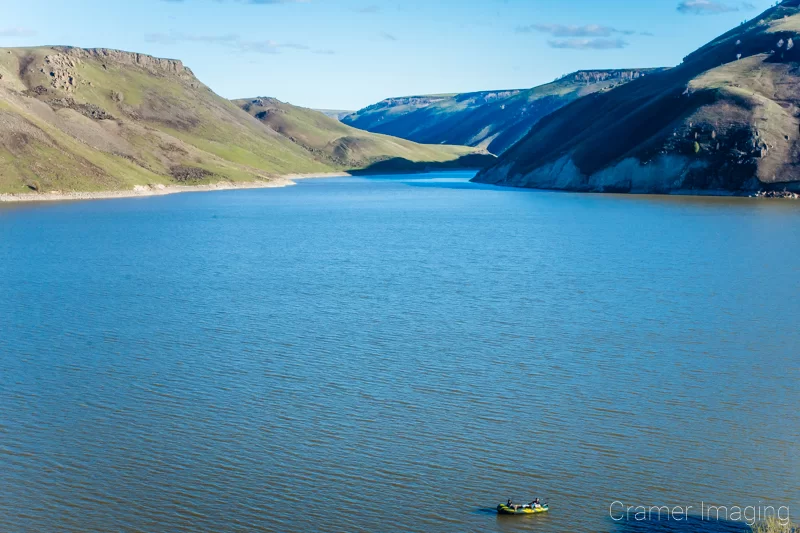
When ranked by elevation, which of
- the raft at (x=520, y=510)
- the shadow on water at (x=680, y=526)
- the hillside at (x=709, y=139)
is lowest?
the shadow on water at (x=680, y=526)

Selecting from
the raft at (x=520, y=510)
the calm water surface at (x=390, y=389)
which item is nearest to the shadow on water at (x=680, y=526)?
the calm water surface at (x=390, y=389)

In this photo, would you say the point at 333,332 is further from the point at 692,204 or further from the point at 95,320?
the point at 692,204

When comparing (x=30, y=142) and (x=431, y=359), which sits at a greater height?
(x=30, y=142)

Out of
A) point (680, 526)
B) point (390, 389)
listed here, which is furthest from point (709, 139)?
point (680, 526)

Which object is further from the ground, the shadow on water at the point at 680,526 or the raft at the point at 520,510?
the raft at the point at 520,510

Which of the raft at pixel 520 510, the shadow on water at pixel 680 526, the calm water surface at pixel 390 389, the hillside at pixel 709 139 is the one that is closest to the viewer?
the shadow on water at pixel 680 526

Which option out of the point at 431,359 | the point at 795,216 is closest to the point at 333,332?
the point at 431,359

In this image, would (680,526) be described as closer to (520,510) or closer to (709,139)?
(520,510)

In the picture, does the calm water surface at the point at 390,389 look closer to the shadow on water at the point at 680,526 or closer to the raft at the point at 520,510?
the shadow on water at the point at 680,526
